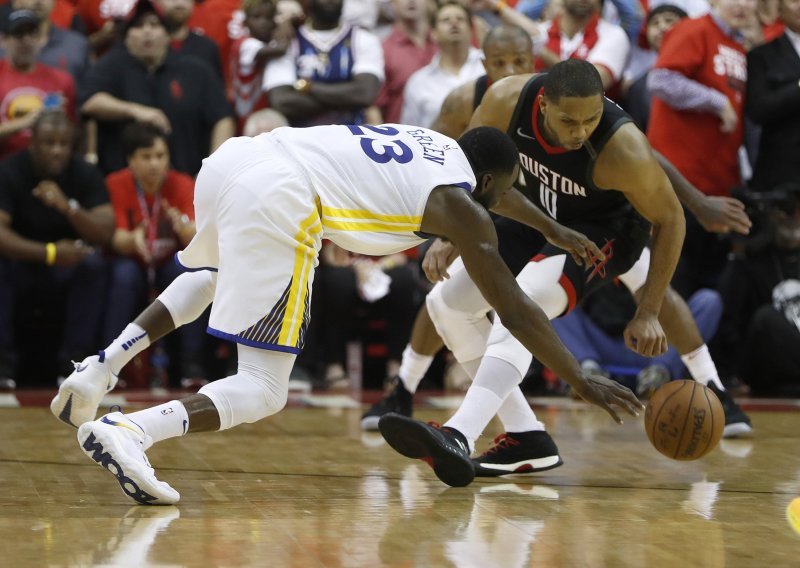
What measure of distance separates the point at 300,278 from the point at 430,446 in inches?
29.0

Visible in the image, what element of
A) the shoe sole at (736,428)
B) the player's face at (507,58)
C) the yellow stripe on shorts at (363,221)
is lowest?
the shoe sole at (736,428)

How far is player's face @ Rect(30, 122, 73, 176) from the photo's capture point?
802cm

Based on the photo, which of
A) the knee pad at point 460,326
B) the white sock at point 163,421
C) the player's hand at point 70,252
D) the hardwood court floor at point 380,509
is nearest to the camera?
the hardwood court floor at point 380,509

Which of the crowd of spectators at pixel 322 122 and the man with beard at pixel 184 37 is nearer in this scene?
the crowd of spectators at pixel 322 122

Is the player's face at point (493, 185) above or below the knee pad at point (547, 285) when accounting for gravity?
above

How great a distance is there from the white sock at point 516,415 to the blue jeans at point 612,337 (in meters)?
3.09

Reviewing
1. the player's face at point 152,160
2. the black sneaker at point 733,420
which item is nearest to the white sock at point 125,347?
the black sneaker at point 733,420

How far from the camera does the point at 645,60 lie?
9242mm

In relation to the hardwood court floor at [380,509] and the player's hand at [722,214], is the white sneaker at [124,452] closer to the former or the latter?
the hardwood court floor at [380,509]

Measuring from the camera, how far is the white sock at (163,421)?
4059 mm

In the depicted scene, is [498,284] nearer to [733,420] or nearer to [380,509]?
[380,509]

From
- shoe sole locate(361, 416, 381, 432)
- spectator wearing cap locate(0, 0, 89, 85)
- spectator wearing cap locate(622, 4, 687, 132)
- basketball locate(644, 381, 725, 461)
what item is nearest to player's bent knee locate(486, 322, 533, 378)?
basketball locate(644, 381, 725, 461)

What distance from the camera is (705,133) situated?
8461 millimetres

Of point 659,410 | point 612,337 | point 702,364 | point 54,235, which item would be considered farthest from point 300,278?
point 54,235
